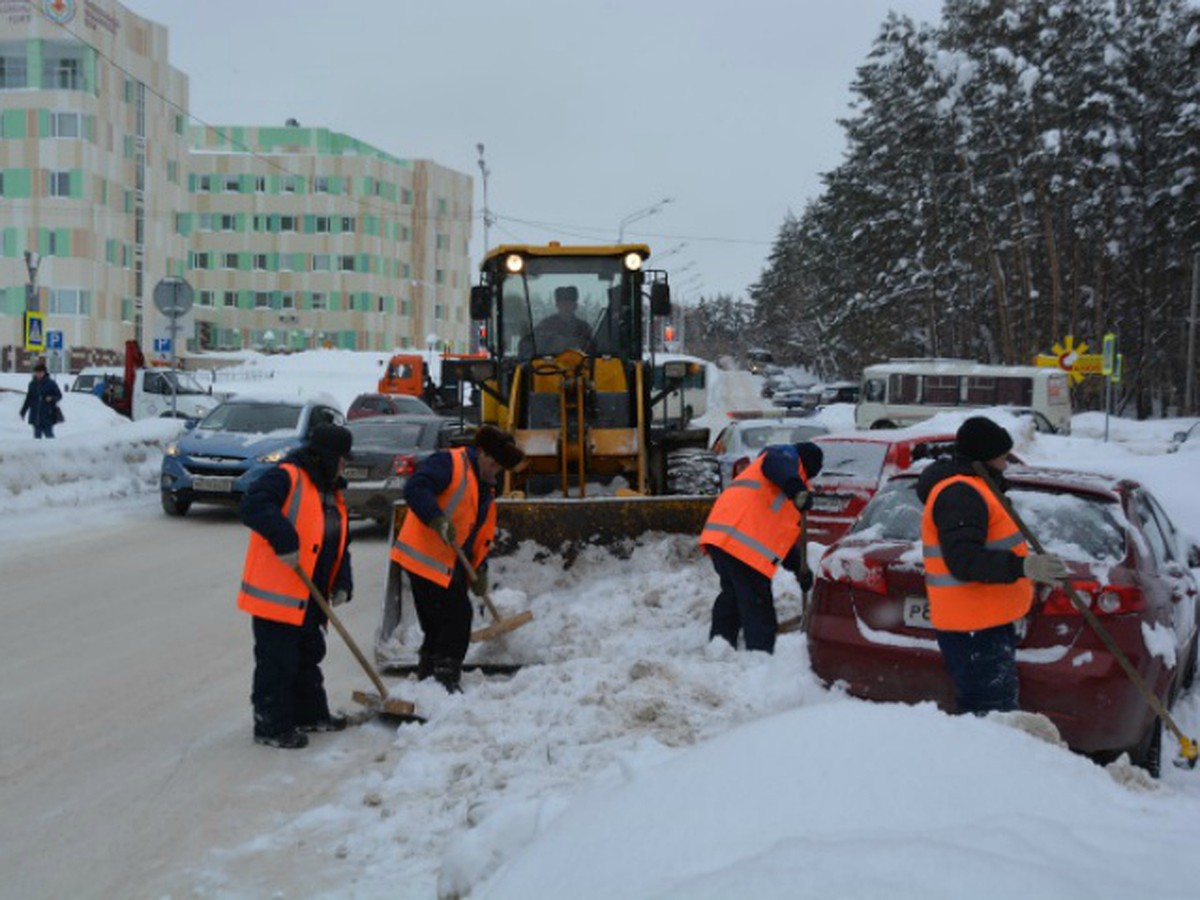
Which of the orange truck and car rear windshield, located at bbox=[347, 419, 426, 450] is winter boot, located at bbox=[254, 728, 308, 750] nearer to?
car rear windshield, located at bbox=[347, 419, 426, 450]

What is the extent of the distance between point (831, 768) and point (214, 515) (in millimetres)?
14598

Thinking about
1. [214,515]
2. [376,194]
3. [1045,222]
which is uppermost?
[376,194]

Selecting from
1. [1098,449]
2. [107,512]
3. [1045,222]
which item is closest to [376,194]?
[1045,222]

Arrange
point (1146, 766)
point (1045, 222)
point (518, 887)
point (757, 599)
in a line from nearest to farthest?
point (518, 887)
point (1146, 766)
point (757, 599)
point (1045, 222)

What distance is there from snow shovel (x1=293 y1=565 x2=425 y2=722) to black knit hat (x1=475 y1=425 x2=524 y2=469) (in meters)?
1.22

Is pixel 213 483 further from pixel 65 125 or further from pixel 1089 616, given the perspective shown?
pixel 65 125

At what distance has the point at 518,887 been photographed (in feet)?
10.9

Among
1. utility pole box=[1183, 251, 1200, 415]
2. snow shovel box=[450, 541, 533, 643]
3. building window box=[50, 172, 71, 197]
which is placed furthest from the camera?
building window box=[50, 172, 71, 197]

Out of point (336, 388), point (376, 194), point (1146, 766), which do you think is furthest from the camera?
point (376, 194)

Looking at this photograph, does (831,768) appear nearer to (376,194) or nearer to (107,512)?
(107,512)

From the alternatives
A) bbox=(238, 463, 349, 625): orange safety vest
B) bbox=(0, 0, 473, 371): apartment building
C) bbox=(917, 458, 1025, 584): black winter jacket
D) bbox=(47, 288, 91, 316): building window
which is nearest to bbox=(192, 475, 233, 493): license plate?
bbox=(238, 463, 349, 625): orange safety vest

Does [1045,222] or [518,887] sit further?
[1045,222]

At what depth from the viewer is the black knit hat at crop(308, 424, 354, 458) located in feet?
20.6

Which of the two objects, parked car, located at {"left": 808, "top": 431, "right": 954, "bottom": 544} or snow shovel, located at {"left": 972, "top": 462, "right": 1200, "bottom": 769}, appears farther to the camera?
parked car, located at {"left": 808, "top": 431, "right": 954, "bottom": 544}
